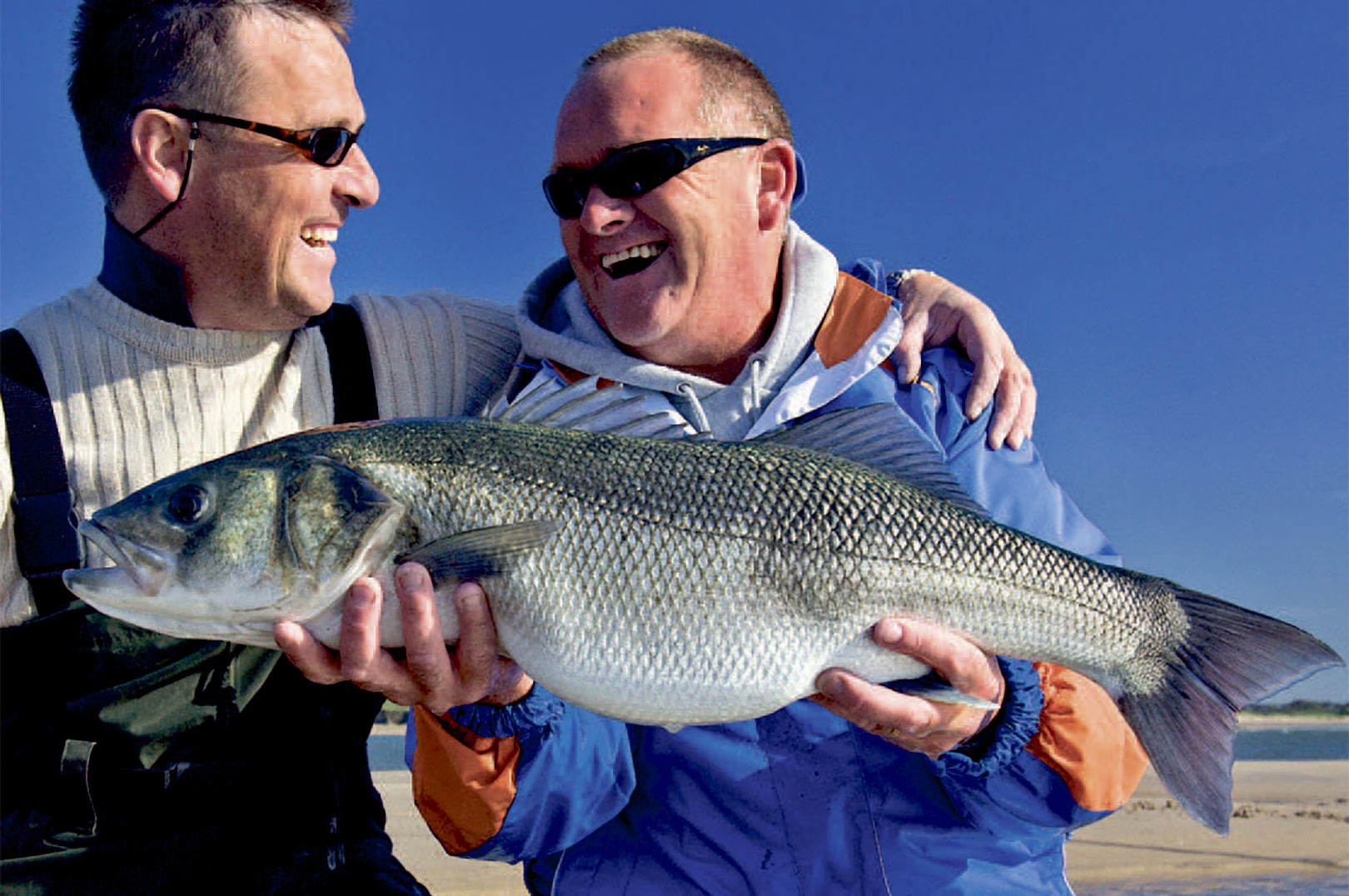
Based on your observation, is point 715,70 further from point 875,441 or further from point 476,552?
point 476,552

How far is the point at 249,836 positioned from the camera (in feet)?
11.7

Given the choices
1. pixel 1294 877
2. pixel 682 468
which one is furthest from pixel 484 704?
pixel 1294 877

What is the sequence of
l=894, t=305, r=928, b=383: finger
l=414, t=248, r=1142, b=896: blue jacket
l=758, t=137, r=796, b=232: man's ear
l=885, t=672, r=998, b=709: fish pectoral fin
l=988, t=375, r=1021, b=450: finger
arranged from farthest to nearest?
1. l=758, t=137, r=796, b=232: man's ear
2. l=894, t=305, r=928, b=383: finger
3. l=988, t=375, r=1021, b=450: finger
4. l=414, t=248, r=1142, b=896: blue jacket
5. l=885, t=672, r=998, b=709: fish pectoral fin

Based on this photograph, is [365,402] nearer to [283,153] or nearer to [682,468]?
[283,153]

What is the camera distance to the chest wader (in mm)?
3338

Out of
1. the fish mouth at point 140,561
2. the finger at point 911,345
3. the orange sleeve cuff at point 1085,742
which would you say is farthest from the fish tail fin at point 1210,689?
the fish mouth at point 140,561

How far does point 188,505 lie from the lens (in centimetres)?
257

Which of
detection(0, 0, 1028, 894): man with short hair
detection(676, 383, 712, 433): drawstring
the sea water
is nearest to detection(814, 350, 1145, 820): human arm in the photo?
detection(0, 0, 1028, 894): man with short hair

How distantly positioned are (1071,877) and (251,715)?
9.49 m

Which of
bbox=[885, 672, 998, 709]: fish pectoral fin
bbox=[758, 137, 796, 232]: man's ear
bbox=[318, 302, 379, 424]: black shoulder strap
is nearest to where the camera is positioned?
bbox=[885, 672, 998, 709]: fish pectoral fin

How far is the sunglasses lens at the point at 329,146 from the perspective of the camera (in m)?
3.71

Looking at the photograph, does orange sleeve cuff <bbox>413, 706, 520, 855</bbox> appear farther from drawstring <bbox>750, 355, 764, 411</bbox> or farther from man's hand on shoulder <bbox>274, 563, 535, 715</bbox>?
drawstring <bbox>750, 355, 764, 411</bbox>

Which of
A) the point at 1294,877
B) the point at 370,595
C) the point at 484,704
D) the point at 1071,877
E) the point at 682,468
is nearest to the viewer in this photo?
the point at 370,595

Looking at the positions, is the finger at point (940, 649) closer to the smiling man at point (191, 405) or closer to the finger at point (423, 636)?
the finger at point (423, 636)
